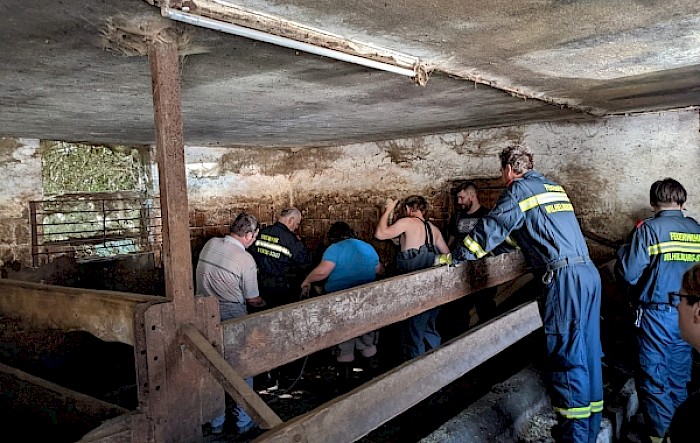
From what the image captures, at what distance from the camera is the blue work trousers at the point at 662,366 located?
3213 millimetres

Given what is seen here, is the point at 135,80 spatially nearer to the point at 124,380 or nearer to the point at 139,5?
the point at 139,5

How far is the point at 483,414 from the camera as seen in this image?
120 inches

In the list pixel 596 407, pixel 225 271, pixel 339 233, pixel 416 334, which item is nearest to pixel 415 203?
pixel 339 233

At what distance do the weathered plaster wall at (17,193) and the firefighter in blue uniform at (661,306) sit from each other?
4.78 meters

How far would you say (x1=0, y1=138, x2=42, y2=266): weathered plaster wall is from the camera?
4340 mm

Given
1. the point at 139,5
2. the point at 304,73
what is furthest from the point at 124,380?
the point at 139,5

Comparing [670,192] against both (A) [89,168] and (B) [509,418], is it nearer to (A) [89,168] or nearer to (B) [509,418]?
(B) [509,418]

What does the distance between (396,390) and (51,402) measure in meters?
1.30

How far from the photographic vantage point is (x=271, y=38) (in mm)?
1766

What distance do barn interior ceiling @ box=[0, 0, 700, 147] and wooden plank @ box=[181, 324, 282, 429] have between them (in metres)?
1.01

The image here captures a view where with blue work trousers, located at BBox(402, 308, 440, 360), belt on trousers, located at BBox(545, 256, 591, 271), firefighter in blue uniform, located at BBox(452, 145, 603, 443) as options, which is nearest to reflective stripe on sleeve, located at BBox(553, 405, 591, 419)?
firefighter in blue uniform, located at BBox(452, 145, 603, 443)

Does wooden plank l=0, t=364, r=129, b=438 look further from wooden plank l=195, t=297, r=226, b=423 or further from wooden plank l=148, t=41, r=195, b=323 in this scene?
wooden plank l=148, t=41, r=195, b=323

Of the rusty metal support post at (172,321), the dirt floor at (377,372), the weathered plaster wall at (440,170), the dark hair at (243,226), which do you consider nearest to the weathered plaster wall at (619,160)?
the weathered plaster wall at (440,170)

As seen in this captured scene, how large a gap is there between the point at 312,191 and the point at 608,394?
13.9ft
